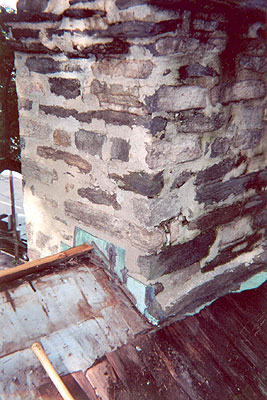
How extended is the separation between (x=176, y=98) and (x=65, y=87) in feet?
2.08

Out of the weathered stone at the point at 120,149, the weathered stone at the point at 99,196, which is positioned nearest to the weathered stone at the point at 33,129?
the weathered stone at the point at 99,196

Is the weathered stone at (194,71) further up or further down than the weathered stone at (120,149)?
further down

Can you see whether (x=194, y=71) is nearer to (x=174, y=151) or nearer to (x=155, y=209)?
(x=174, y=151)

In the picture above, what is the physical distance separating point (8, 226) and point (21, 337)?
3.84m

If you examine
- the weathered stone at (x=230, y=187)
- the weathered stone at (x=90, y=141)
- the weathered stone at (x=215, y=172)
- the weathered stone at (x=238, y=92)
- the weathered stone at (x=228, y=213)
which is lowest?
the weathered stone at (x=228, y=213)

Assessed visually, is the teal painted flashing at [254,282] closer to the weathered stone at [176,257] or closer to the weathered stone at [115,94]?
the weathered stone at [176,257]

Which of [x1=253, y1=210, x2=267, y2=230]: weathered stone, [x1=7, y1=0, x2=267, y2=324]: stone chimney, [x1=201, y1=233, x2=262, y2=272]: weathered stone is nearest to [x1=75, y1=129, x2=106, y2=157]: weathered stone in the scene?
[x1=7, y1=0, x2=267, y2=324]: stone chimney

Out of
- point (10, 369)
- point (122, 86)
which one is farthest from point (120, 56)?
point (10, 369)

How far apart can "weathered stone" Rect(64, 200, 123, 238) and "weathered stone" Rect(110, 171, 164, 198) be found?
8.9 inches

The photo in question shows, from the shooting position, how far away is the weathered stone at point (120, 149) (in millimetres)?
1540

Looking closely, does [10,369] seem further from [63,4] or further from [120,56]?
[63,4]

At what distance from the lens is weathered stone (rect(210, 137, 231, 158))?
67.1 inches

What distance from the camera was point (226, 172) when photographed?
1.84 meters

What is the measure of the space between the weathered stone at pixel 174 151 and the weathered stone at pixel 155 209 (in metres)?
0.17
